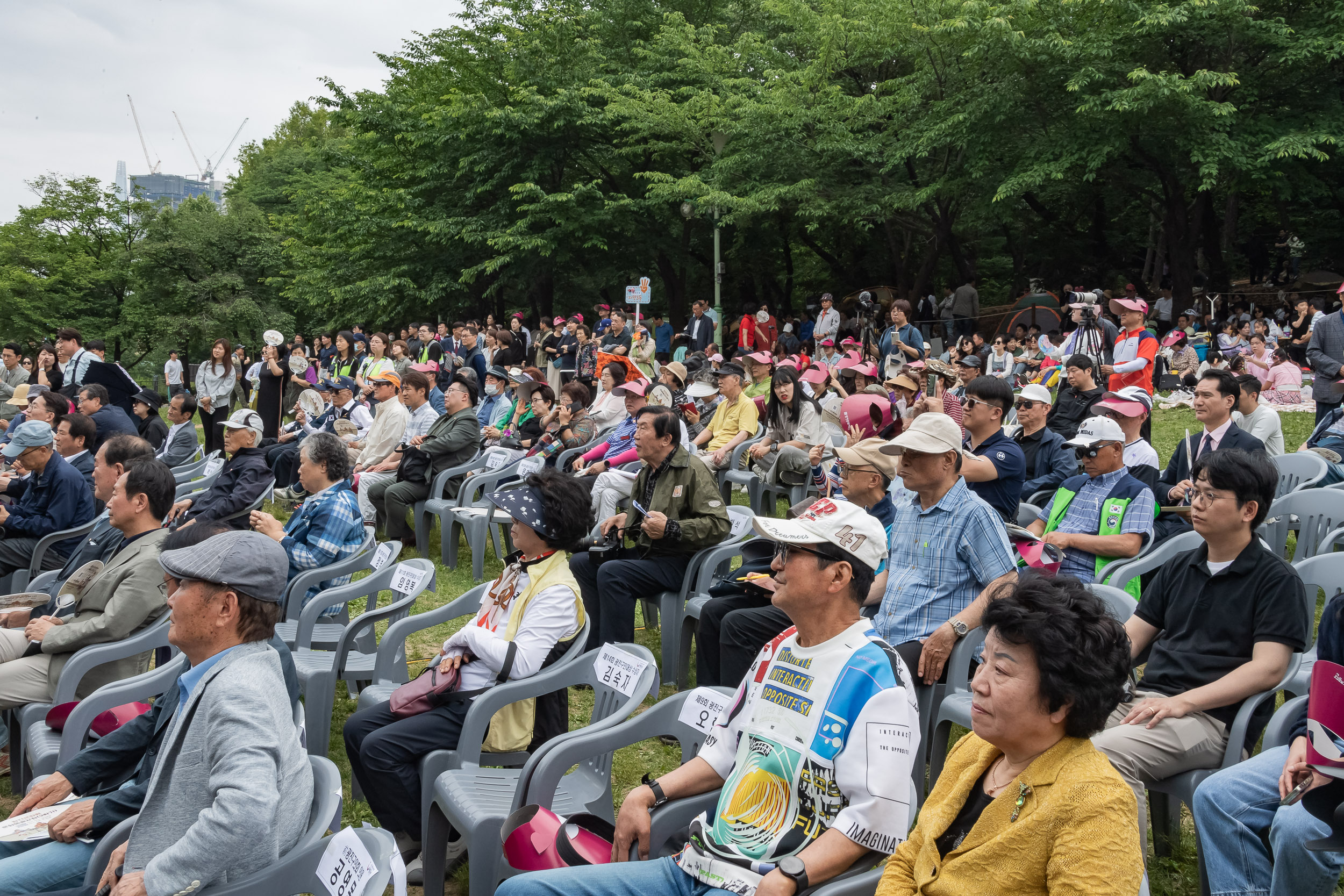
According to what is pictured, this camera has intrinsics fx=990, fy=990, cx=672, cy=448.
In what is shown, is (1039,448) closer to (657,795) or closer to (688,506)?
(688,506)

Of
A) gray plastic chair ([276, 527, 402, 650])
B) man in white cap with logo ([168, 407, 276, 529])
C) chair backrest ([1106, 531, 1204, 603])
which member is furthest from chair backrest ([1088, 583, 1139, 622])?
man in white cap with logo ([168, 407, 276, 529])

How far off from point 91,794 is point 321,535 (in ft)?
7.24

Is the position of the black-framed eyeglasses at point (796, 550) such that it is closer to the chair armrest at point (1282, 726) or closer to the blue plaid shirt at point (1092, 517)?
the chair armrest at point (1282, 726)

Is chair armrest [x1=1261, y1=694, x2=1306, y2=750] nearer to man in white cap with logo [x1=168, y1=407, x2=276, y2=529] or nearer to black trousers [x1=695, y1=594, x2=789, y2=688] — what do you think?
black trousers [x1=695, y1=594, x2=789, y2=688]

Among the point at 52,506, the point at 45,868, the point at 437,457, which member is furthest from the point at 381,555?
the point at 437,457

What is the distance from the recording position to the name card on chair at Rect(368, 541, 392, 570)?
4793mm

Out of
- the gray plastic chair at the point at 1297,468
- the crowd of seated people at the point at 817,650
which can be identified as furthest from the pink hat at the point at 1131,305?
the gray plastic chair at the point at 1297,468

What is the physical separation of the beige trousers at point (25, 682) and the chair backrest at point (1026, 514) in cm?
457

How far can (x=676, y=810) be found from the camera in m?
2.57

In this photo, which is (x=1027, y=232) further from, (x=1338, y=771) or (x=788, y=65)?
(x=1338, y=771)

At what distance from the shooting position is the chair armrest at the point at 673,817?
2541mm

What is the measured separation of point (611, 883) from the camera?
2.36m

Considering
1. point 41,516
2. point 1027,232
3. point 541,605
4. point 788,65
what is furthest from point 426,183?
point 541,605

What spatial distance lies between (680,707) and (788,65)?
20026 millimetres
